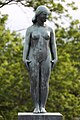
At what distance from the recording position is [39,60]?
34.7ft

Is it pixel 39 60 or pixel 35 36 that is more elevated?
pixel 35 36

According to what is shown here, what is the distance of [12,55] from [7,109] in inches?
106

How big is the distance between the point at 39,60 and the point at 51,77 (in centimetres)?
1337

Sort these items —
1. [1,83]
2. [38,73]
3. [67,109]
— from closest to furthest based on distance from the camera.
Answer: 1. [38,73]
2. [1,83]
3. [67,109]

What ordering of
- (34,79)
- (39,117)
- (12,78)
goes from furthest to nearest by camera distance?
(12,78)
(34,79)
(39,117)

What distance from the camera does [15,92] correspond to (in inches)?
933

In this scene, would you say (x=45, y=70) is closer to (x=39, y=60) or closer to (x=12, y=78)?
(x=39, y=60)

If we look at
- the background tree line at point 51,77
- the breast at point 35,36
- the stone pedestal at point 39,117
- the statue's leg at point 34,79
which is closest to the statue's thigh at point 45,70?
the statue's leg at point 34,79

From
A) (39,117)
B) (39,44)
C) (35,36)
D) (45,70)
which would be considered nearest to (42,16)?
(35,36)

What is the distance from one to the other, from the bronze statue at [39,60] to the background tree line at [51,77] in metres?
11.7

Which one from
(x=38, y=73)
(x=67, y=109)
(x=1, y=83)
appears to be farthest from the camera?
(x=67, y=109)

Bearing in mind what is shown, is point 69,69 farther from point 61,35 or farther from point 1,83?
point 1,83

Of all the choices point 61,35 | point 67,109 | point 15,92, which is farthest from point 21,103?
point 61,35

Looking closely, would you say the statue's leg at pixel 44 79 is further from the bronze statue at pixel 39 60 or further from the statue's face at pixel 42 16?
the statue's face at pixel 42 16
